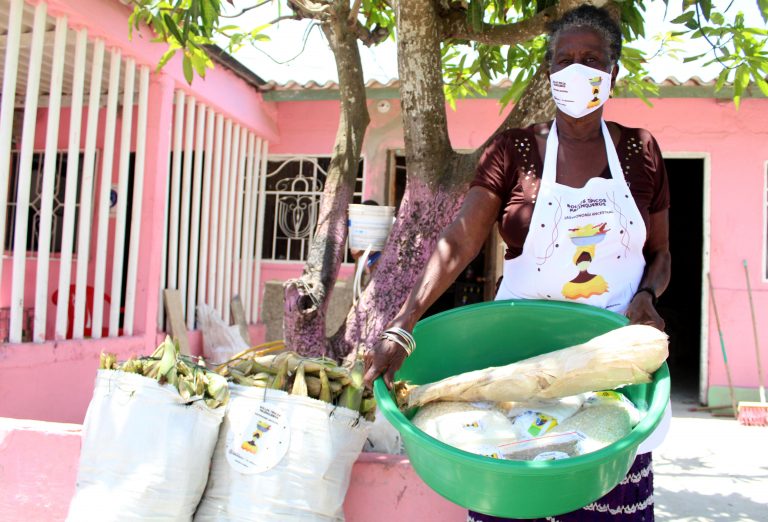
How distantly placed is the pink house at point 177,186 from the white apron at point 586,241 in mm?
3560

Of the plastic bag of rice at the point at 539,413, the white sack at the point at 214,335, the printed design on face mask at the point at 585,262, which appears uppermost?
the printed design on face mask at the point at 585,262

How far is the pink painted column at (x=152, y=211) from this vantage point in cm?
552

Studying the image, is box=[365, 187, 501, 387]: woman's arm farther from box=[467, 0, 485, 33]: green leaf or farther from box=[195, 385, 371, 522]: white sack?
box=[467, 0, 485, 33]: green leaf

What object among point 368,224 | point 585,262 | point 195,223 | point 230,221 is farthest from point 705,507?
point 230,221

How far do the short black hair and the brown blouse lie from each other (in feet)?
0.70

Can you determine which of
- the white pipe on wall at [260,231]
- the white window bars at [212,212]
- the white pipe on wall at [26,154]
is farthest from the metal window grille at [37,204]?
the white pipe on wall at [26,154]

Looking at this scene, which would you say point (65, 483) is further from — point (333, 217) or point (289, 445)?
point (333, 217)

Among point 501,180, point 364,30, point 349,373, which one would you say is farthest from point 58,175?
point 501,180

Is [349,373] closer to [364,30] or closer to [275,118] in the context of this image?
[364,30]

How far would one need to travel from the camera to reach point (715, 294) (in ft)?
21.6

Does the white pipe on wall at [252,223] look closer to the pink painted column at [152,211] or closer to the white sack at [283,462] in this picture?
the pink painted column at [152,211]

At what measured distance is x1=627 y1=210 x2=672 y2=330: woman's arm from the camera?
61.1 inches

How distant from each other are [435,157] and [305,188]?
195 inches

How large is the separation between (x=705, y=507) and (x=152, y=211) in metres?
4.52
